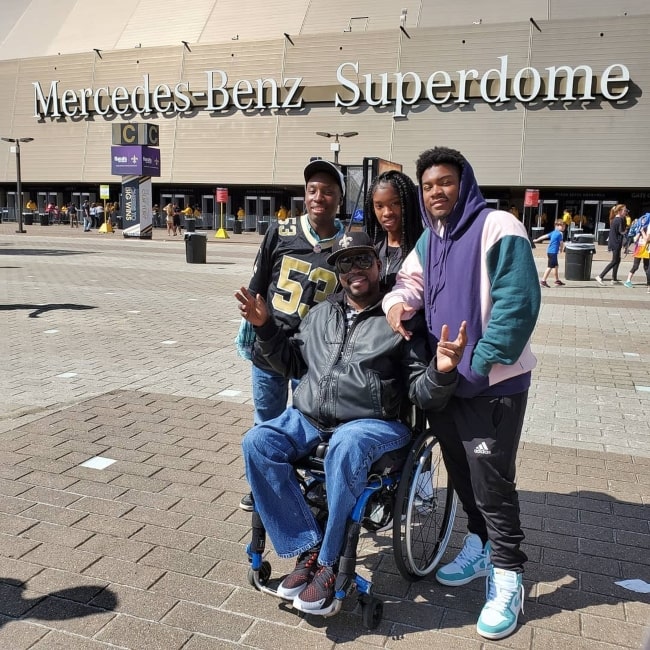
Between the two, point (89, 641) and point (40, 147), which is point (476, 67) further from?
point (89, 641)

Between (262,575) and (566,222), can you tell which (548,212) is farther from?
(262,575)

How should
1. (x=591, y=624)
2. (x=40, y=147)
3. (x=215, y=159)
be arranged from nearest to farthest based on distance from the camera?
(x=591, y=624), (x=215, y=159), (x=40, y=147)

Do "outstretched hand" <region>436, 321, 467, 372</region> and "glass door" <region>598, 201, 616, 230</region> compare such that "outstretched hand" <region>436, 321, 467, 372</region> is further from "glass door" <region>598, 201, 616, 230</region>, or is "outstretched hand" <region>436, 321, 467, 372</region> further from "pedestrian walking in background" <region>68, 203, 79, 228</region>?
"pedestrian walking in background" <region>68, 203, 79, 228</region>

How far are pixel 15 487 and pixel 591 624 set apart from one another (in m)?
3.18

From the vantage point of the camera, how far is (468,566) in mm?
3086

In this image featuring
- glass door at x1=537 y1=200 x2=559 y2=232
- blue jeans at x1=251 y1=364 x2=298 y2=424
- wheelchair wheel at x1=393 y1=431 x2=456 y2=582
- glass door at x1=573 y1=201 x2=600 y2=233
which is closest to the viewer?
wheelchair wheel at x1=393 y1=431 x2=456 y2=582

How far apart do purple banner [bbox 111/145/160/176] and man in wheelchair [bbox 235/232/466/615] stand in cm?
3055

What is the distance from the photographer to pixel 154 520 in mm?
3516

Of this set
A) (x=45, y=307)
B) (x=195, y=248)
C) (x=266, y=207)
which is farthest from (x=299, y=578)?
(x=266, y=207)

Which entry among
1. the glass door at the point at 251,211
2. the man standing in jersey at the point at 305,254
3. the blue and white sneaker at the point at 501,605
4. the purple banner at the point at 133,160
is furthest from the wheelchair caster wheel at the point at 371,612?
the glass door at the point at 251,211

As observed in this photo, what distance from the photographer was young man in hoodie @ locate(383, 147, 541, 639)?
101 inches

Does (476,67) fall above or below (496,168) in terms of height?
above

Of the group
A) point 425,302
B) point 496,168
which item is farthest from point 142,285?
point 496,168

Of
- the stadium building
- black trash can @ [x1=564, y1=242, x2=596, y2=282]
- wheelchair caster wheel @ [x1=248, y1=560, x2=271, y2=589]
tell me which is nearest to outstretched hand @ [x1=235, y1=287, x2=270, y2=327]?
wheelchair caster wheel @ [x1=248, y1=560, x2=271, y2=589]
